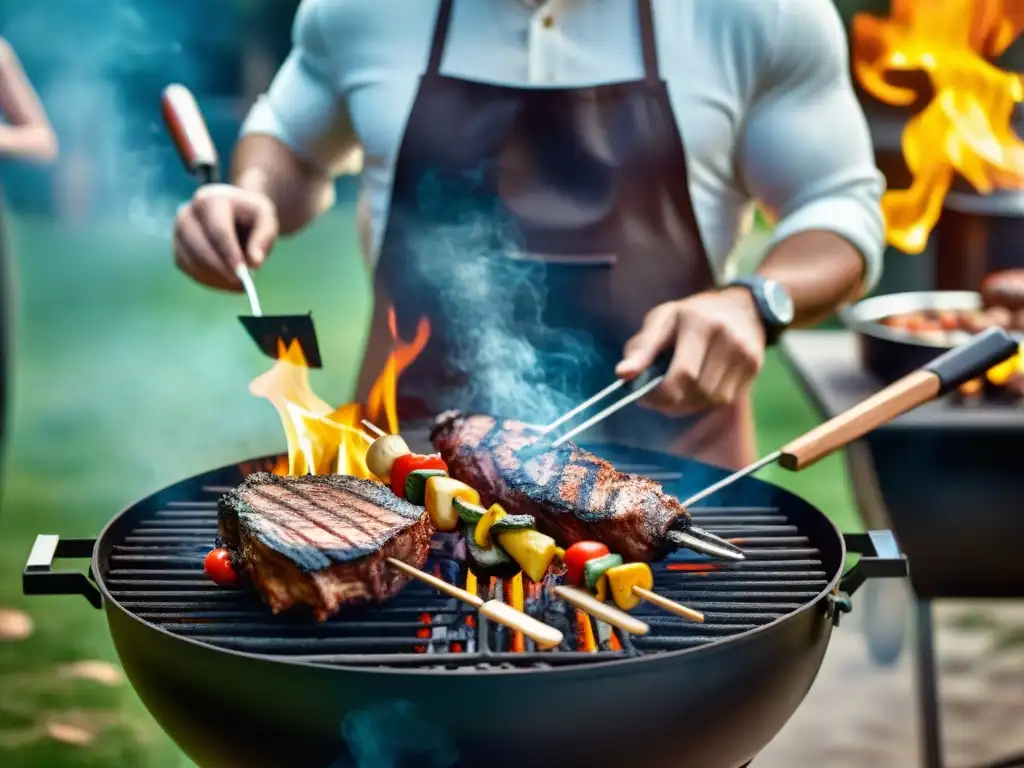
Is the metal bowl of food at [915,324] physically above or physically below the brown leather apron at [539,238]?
below

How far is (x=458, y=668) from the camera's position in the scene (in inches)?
68.2

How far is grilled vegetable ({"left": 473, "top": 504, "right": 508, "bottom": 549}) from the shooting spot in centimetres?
200

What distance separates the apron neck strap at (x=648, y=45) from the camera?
3076 millimetres

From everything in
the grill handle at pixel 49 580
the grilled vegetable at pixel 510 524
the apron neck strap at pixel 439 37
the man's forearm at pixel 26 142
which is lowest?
the grilled vegetable at pixel 510 524

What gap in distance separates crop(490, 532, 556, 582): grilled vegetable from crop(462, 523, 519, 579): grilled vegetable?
1.2 inches

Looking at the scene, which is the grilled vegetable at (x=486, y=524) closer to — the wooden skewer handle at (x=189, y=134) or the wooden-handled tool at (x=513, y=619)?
the wooden-handled tool at (x=513, y=619)

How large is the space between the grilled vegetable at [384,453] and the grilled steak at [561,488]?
94 mm

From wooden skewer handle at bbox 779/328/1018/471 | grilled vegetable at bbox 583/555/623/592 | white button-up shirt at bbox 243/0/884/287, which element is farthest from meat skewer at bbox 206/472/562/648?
white button-up shirt at bbox 243/0/884/287

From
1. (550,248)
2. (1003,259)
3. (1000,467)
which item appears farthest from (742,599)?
(1003,259)

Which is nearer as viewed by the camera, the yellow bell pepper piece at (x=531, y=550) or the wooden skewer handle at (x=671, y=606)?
the wooden skewer handle at (x=671, y=606)

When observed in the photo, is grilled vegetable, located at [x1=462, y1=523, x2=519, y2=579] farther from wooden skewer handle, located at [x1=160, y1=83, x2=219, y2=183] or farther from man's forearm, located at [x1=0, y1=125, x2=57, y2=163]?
man's forearm, located at [x1=0, y1=125, x2=57, y2=163]

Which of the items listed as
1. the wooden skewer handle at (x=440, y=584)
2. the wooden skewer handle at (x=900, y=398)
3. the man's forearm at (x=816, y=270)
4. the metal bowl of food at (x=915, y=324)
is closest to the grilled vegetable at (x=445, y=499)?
the wooden skewer handle at (x=440, y=584)

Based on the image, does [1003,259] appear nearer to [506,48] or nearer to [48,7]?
[506,48]

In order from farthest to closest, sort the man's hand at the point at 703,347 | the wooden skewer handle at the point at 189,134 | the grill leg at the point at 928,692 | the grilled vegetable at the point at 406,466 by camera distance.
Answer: the grill leg at the point at 928,692, the wooden skewer handle at the point at 189,134, the man's hand at the point at 703,347, the grilled vegetable at the point at 406,466
